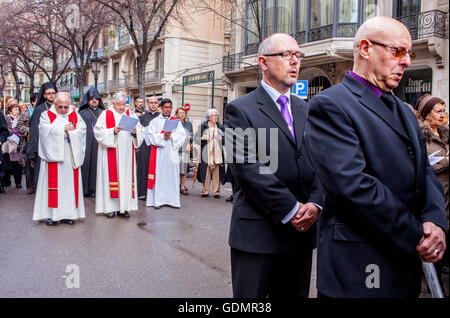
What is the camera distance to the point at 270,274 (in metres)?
2.97

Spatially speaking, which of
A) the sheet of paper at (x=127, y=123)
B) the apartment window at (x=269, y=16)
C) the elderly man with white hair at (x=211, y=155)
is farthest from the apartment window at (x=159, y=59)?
the sheet of paper at (x=127, y=123)

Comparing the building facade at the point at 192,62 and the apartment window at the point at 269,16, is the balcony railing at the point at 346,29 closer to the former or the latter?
the apartment window at the point at 269,16

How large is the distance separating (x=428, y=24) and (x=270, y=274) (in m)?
14.9

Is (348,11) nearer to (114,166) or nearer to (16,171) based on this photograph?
(16,171)

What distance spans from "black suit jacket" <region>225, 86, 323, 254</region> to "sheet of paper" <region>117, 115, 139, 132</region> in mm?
5338

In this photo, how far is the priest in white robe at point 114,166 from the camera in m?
8.32

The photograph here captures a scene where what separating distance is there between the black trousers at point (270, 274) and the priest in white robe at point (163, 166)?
657 centimetres

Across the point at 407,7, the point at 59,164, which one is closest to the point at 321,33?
the point at 407,7

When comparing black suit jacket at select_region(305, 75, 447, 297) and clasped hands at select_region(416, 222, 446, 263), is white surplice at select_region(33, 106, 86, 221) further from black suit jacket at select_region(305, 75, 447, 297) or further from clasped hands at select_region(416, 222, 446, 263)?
clasped hands at select_region(416, 222, 446, 263)

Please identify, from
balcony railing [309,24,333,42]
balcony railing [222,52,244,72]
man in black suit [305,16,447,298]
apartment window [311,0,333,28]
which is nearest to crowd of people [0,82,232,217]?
man in black suit [305,16,447,298]

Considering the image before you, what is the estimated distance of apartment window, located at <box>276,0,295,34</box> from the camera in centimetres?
2083
